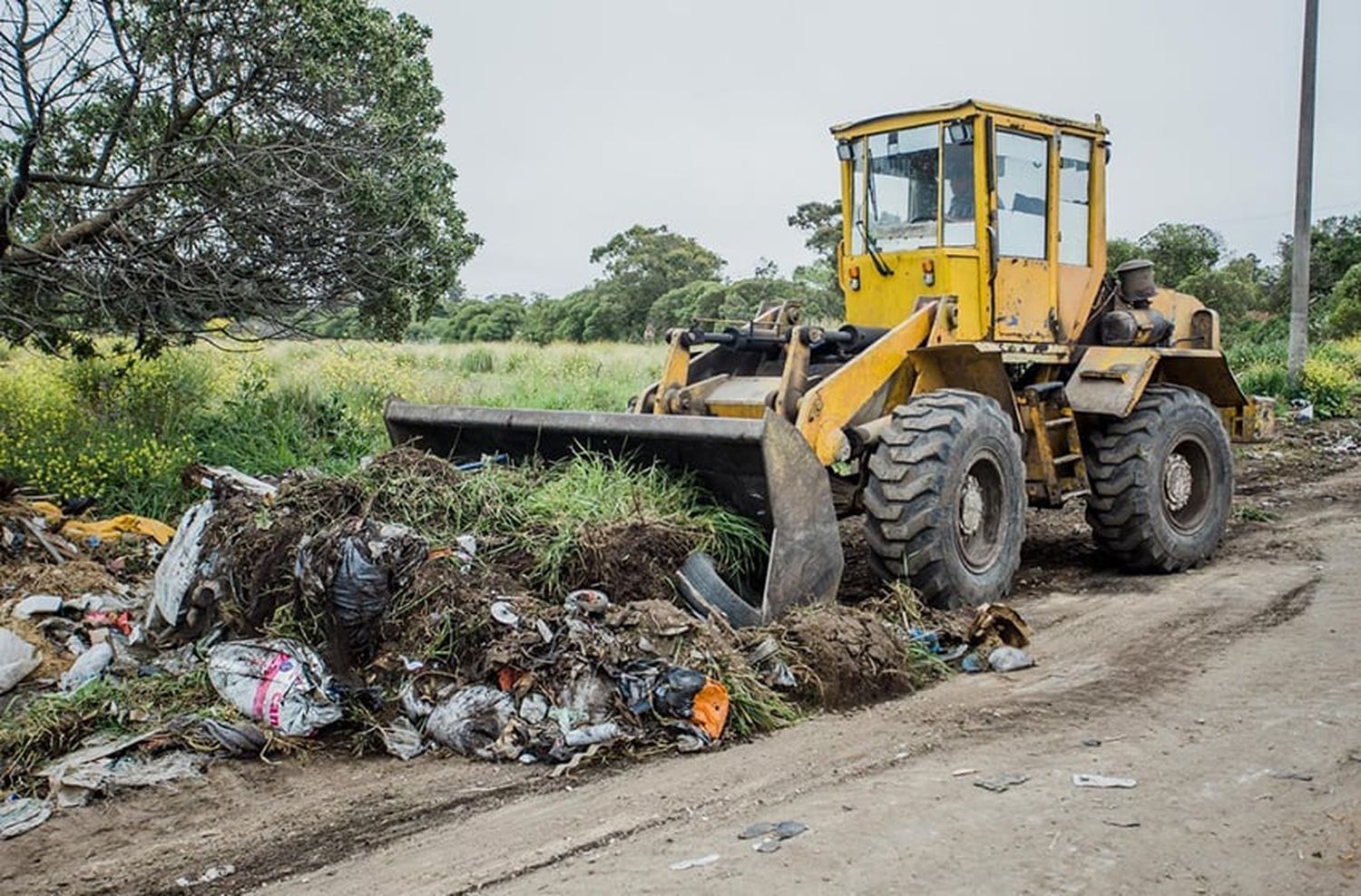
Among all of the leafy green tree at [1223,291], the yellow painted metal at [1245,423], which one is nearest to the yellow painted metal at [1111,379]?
the yellow painted metal at [1245,423]

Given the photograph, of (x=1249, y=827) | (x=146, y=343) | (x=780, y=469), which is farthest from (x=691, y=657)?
(x=146, y=343)

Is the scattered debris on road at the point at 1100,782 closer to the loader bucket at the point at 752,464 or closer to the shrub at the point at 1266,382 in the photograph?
the loader bucket at the point at 752,464

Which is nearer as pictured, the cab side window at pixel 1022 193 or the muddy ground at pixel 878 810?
the muddy ground at pixel 878 810

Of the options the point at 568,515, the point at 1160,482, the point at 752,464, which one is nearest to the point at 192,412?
the point at 568,515

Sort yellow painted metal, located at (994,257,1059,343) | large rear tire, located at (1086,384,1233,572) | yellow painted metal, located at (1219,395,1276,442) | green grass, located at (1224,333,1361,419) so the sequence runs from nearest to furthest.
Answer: yellow painted metal, located at (994,257,1059,343) → large rear tire, located at (1086,384,1233,572) → yellow painted metal, located at (1219,395,1276,442) → green grass, located at (1224,333,1361,419)

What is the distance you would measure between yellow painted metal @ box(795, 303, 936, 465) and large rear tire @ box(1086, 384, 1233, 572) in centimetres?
178

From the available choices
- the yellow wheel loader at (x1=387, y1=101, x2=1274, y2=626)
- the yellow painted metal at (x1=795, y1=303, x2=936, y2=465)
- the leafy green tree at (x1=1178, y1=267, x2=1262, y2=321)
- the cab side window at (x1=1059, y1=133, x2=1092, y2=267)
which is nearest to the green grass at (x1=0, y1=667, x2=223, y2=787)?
the yellow wheel loader at (x1=387, y1=101, x2=1274, y2=626)

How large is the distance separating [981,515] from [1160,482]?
197 centimetres

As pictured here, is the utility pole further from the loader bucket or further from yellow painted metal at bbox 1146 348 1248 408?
the loader bucket

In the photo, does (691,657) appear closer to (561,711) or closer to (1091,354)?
(561,711)

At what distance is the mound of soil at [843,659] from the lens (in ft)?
18.1

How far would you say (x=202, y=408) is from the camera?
1109 cm

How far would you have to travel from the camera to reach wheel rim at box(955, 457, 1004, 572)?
694 centimetres

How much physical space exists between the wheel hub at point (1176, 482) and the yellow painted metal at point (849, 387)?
2334 mm
